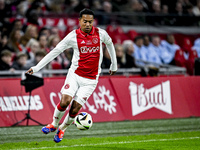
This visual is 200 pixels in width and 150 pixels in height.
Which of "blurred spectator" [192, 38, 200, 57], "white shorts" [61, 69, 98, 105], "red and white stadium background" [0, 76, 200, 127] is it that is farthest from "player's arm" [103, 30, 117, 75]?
"blurred spectator" [192, 38, 200, 57]

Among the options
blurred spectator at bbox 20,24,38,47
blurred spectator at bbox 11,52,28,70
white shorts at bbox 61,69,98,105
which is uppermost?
blurred spectator at bbox 20,24,38,47

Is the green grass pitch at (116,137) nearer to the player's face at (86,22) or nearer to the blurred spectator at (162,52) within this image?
the player's face at (86,22)

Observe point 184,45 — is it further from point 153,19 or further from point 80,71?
point 80,71

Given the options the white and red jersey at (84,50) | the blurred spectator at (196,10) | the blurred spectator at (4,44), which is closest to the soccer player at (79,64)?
the white and red jersey at (84,50)

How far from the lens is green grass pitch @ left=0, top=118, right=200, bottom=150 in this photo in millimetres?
7852

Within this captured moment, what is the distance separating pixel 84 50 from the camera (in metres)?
7.99

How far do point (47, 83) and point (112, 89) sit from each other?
201cm

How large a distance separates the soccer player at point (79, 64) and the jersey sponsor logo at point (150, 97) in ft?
13.9

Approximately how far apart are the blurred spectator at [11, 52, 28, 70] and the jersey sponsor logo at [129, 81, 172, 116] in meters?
3.38

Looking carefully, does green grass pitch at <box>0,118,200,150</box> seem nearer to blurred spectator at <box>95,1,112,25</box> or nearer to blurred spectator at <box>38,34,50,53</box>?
blurred spectator at <box>38,34,50,53</box>

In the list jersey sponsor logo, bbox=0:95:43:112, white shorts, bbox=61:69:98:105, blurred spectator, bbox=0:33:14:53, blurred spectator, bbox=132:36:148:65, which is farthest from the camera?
blurred spectator, bbox=132:36:148:65

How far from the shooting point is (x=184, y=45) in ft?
63.3

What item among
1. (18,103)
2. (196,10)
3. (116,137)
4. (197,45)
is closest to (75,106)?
(116,137)

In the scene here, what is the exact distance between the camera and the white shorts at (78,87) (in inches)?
313
